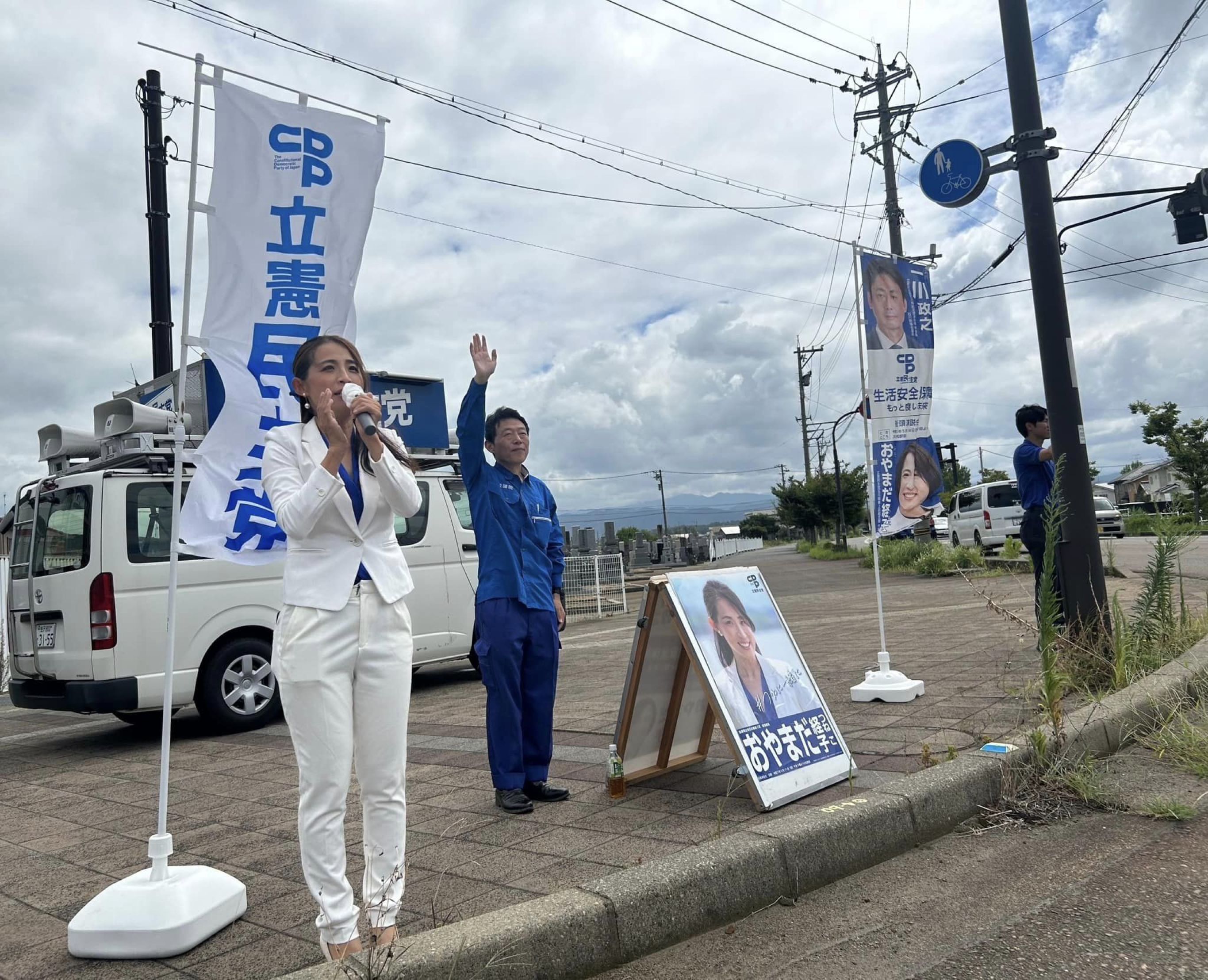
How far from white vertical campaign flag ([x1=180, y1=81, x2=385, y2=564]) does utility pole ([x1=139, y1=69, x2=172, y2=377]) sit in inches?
383

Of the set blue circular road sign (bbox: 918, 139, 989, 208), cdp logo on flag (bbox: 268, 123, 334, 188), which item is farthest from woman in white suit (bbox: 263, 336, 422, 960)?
blue circular road sign (bbox: 918, 139, 989, 208)

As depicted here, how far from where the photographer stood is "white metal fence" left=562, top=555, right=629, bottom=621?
643 inches

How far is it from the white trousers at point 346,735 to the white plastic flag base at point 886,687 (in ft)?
13.1

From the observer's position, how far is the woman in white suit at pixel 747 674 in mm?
4020

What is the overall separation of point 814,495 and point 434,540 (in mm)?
34529

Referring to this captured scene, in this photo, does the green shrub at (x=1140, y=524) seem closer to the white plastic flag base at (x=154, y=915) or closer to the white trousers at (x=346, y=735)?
the white trousers at (x=346, y=735)

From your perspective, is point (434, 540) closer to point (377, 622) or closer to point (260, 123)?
point (260, 123)

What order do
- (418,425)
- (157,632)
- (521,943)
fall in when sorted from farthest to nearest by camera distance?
(418,425) < (157,632) < (521,943)

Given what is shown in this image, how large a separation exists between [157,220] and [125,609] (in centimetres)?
791

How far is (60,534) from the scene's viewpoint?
6.81 m

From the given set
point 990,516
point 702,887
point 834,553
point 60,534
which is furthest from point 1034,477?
point 834,553

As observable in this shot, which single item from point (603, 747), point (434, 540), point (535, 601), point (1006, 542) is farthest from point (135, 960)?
point (1006, 542)

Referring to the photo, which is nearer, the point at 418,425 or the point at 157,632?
the point at 157,632

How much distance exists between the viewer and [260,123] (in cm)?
353
